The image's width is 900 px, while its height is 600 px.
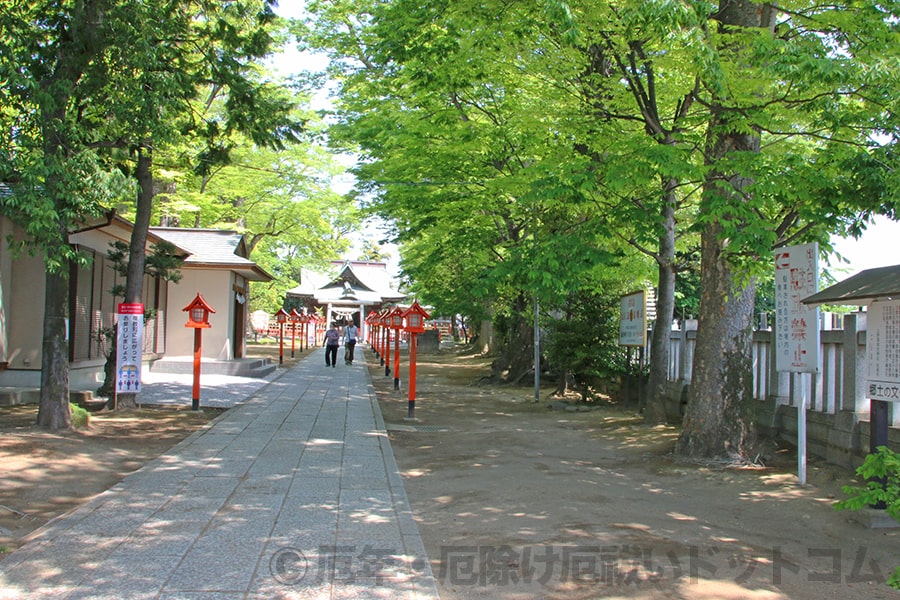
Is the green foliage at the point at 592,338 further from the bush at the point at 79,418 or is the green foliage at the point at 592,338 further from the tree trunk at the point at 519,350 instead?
the bush at the point at 79,418

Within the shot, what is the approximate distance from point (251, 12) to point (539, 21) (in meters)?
6.41

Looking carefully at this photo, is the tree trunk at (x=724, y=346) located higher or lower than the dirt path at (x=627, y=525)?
higher

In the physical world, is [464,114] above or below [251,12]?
below

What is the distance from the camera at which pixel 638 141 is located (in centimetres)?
901

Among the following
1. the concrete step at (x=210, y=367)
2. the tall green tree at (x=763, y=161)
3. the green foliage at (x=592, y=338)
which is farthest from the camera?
the concrete step at (x=210, y=367)

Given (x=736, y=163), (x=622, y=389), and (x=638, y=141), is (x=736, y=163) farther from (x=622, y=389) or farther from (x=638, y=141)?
(x=622, y=389)

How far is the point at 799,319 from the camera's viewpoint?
26.1 feet

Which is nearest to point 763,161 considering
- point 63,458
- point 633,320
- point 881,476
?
point 881,476

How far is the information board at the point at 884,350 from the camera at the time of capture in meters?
6.30

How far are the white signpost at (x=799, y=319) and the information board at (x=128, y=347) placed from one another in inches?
400

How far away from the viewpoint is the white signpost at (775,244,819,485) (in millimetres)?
7734

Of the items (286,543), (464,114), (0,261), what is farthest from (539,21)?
(0,261)

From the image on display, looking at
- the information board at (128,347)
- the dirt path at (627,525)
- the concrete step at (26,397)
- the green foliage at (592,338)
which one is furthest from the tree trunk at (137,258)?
the green foliage at (592,338)

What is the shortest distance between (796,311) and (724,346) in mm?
1252
